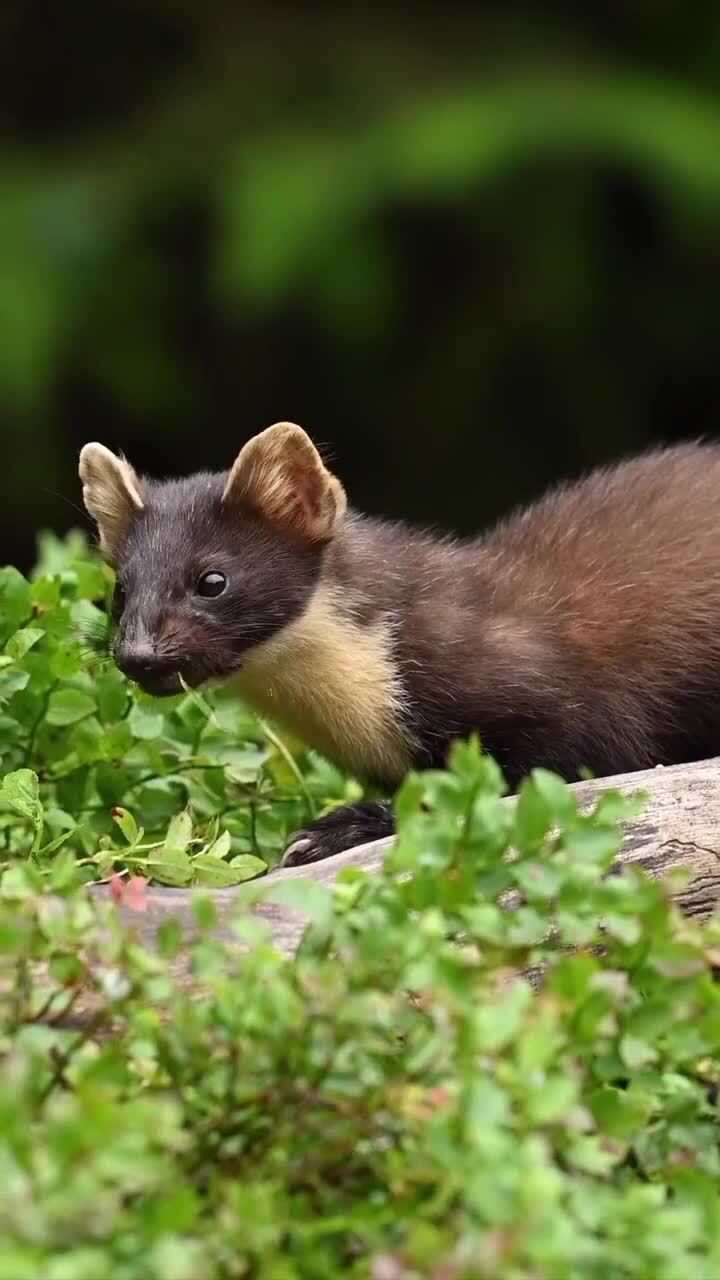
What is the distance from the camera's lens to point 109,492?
381 cm

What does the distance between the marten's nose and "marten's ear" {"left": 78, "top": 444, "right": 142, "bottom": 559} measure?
40 cm

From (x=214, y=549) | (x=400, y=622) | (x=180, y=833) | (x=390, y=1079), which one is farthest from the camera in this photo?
(x=400, y=622)

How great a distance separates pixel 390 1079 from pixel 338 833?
1.52m

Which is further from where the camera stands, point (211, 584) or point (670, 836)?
point (211, 584)

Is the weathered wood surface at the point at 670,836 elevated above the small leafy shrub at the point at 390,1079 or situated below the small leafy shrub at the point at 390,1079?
below

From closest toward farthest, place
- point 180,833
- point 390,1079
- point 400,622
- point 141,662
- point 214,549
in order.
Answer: point 390,1079, point 180,833, point 141,662, point 214,549, point 400,622

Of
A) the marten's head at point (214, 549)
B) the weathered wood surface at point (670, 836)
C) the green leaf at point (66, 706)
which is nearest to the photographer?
the weathered wood surface at point (670, 836)

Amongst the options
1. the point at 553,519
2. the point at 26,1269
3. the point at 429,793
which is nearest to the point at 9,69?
the point at 553,519

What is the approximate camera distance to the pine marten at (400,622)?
364 cm

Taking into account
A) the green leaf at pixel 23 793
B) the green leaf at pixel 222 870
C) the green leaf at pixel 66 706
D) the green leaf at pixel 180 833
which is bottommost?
the green leaf at pixel 222 870

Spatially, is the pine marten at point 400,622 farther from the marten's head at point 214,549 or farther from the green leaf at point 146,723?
the green leaf at point 146,723

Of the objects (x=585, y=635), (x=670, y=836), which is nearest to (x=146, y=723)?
(x=585, y=635)

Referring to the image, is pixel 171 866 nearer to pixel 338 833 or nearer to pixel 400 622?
pixel 338 833

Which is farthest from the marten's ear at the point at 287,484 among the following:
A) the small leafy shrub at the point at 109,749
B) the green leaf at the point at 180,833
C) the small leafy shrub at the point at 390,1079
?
the small leafy shrub at the point at 390,1079
